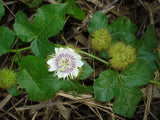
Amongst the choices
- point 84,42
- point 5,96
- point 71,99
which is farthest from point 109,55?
point 5,96

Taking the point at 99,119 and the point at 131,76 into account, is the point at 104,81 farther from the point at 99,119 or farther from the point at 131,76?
the point at 99,119

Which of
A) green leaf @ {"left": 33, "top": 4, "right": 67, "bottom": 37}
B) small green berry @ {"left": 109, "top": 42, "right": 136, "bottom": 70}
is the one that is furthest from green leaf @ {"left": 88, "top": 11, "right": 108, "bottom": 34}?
green leaf @ {"left": 33, "top": 4, "right": 67, "bottom": 37}

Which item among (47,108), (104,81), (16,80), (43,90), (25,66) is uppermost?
(25,66)

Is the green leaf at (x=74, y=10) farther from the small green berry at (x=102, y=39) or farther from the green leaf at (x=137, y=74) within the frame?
the green leaf at (x=137, y=74)

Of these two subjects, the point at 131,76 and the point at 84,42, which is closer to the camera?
the point at 131,76

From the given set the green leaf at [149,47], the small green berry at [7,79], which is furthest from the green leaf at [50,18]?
the green leaf at [149,47]

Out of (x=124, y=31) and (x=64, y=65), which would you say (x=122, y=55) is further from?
(x=64, y=65)

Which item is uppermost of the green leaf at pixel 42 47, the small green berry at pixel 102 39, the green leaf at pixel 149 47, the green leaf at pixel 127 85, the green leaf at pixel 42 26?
the green leaf at pixel 42 26

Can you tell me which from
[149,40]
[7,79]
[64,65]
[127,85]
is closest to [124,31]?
[149,40]
